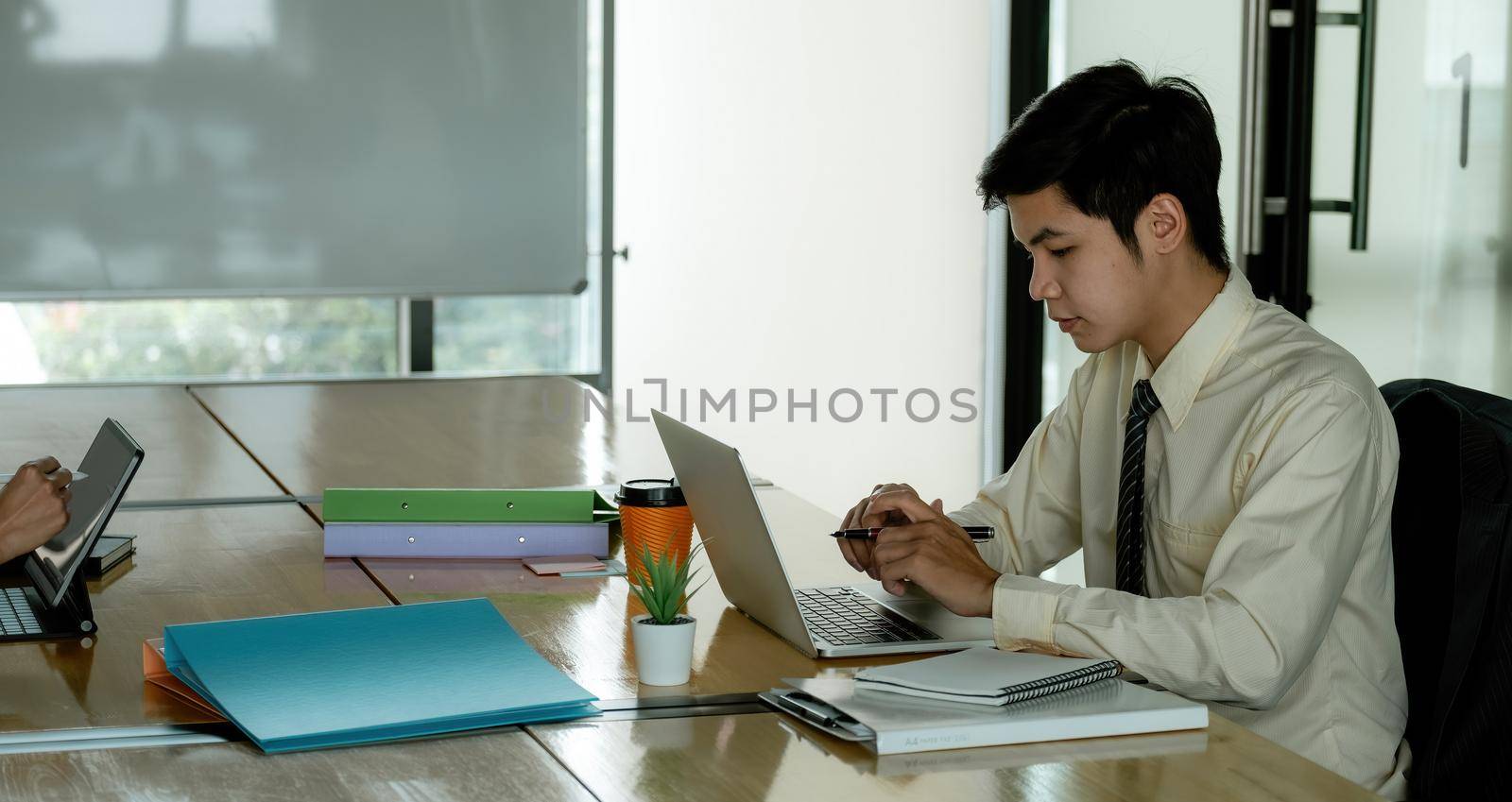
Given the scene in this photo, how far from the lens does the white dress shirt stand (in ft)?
4.63

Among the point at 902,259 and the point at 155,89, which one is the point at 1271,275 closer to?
the point at 902,259

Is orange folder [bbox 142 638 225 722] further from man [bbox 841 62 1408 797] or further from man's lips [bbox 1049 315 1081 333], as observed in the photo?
man's lips [bbox 1049 315 1081 333]

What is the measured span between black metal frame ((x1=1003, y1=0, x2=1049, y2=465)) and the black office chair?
8.95 ft

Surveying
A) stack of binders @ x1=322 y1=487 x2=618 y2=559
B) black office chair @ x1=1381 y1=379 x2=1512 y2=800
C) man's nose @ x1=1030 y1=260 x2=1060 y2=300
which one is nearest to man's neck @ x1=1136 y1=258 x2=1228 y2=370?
man's nose @ x1=1030 y1=260 x2=1060 y2=300

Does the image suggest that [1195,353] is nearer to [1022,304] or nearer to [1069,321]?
[1069,321]

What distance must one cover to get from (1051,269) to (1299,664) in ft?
1.57

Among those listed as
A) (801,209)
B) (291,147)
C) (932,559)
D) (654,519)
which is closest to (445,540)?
(654,519)

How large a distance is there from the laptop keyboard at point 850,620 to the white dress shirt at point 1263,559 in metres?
0.13

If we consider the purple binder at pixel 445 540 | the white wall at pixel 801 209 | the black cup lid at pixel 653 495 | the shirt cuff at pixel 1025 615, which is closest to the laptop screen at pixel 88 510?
the purple binder at pixel 445 540

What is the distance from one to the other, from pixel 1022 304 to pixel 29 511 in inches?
129

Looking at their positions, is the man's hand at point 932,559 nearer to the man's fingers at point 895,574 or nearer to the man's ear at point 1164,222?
the man's fingers at point 895,574

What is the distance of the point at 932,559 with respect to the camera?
5.05 feet

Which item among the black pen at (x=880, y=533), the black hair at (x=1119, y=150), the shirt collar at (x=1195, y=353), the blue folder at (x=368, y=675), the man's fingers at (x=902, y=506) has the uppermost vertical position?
the black hair at (x=1119, y=150)

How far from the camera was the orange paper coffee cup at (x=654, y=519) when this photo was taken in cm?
170
